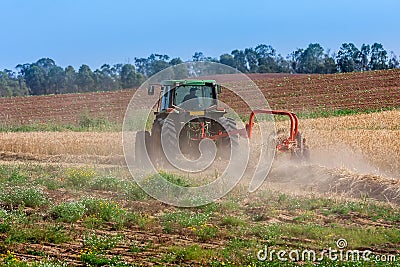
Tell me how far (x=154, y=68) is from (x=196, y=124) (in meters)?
83.2

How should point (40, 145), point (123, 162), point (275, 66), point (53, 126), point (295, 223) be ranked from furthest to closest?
point (275, 66) < point (53, 126) < point (40, 145) < point (123, 162) < point (295, 223)

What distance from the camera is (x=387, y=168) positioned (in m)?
14.6

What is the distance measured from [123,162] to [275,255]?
1141 cm

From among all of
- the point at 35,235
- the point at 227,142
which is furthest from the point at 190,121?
the point at 35,235

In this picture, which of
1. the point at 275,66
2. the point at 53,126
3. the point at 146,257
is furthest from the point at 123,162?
the point at 275,66

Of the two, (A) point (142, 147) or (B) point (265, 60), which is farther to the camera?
(B) point (265, 60)

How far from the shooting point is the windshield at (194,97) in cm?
1536

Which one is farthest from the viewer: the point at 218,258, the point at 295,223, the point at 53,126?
the point at 53,126

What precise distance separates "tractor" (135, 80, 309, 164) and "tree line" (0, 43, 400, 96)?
212ft

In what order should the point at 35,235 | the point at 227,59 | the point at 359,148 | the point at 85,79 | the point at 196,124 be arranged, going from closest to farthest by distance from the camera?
the point at 35,235 < the point at 196,124 < the point at 359,148 < the point at 85,79 < the point at 227,59

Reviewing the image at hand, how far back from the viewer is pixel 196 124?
1514 cm

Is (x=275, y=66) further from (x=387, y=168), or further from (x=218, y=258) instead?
(x=218, y=258)

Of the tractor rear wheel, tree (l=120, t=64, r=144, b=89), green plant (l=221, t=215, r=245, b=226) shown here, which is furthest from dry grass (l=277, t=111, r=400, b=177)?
tree (l=120, t=64, r=144, b=89)

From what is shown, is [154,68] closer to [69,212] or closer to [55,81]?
[55,81]
